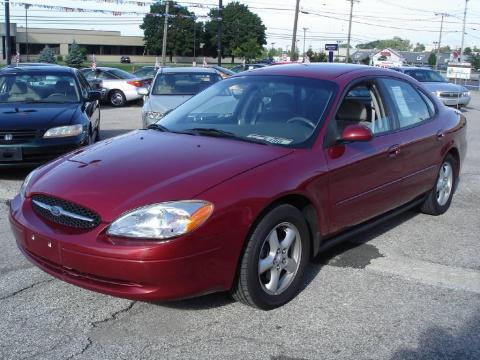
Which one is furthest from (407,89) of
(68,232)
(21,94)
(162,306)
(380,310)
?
(21,94)

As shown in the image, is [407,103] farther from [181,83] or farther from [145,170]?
[181,83]

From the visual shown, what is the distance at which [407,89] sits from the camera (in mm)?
5457

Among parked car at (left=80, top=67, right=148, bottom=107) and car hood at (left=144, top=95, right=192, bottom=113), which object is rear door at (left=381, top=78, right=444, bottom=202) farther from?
parked car at (left=80, top=67, right=148, bottom=107)

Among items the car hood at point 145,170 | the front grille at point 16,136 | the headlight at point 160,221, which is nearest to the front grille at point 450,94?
the front grille at point 16,136

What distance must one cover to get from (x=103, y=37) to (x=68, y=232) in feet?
344

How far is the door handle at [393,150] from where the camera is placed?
4.78 meters

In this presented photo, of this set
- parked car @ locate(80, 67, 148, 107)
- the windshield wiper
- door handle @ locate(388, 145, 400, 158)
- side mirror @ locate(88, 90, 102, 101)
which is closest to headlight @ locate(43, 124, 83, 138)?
side mirror @ locate(88, 90, 102, 101)

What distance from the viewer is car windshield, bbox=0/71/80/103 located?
870 centimetres

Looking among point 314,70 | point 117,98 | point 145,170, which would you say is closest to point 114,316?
point 145,170

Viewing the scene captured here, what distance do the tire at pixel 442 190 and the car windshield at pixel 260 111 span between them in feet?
6.98

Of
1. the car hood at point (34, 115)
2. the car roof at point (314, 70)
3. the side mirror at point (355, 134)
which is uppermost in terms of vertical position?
the car roof at point (314, 70)

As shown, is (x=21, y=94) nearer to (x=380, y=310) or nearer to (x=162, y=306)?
(x=162, y=306)

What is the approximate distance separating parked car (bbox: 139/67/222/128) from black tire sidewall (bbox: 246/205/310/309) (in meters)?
6.62

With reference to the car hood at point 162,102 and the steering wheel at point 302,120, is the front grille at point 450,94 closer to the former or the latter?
the car hood at point 162,102
